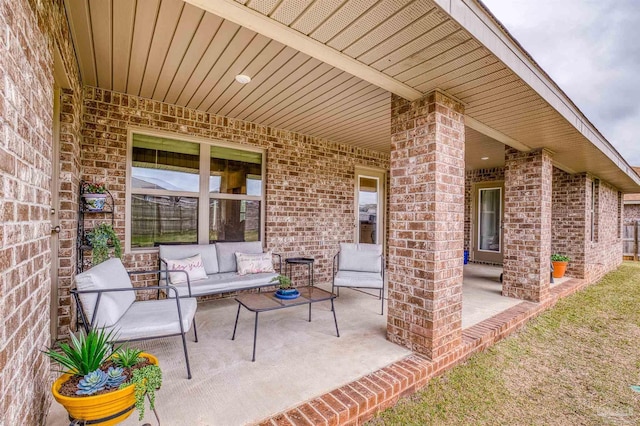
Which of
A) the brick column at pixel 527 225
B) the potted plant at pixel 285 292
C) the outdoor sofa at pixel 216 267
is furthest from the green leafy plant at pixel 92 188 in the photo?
the brick column at pixel 527 225

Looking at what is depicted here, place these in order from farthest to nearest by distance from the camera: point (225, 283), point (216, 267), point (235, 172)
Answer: point (235, 172)
point (216, 267)
point (225, 283)

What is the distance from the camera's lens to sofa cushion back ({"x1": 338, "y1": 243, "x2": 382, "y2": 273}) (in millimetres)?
4191

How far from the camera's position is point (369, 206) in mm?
6250

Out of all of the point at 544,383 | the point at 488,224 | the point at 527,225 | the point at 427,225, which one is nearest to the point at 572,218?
the point at 488,224

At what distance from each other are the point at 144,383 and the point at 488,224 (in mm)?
8492

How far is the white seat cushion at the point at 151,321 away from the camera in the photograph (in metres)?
1.99

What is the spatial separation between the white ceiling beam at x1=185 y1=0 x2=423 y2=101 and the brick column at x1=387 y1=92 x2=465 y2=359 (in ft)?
1.16

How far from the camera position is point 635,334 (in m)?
3.42

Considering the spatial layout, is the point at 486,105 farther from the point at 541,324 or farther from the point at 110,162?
the point at 110,162

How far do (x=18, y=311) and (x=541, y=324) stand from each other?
474 centimetres

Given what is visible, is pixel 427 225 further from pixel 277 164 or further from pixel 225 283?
pixel 277 164

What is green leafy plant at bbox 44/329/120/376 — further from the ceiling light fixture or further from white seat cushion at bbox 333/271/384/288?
white seat cushion at bbox 333/271/384/288

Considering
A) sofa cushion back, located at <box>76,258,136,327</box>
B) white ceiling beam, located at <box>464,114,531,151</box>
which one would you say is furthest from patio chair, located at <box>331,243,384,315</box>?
sofa cushion back, located at <box>76,258,136,327</box>

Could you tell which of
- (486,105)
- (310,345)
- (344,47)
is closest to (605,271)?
(486,105)
